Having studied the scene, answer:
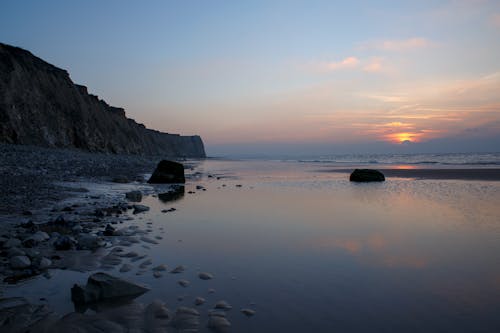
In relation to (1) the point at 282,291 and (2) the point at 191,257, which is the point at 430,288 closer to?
(1) the point at 282,291

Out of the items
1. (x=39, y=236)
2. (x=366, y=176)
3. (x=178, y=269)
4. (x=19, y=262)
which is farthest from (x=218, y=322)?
(x=366, y=176)

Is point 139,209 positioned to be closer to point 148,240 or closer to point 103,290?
point 148,240

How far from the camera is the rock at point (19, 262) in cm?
464

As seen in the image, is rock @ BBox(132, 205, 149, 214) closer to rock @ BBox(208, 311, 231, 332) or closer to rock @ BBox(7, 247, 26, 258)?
rock @ BBox(7, 247, 26, 258)

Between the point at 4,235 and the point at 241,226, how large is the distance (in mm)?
4780

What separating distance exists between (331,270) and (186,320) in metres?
2.42

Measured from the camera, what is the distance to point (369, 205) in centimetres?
1156

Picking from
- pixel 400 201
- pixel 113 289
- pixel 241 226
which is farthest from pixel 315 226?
pixel 400 201

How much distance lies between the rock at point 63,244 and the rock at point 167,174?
1456 cm

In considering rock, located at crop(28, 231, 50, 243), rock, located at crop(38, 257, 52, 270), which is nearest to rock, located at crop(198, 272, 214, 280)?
rock, located at crop(38, 257, 52, 270)

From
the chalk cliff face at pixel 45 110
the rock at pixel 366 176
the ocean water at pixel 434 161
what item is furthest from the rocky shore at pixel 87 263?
the ocean water at pixel 434 161

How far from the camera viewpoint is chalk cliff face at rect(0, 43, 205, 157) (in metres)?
37.1

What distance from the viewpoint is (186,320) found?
11.0 ft

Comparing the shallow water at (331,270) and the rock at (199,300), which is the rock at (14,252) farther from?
the rock at (199,300)
